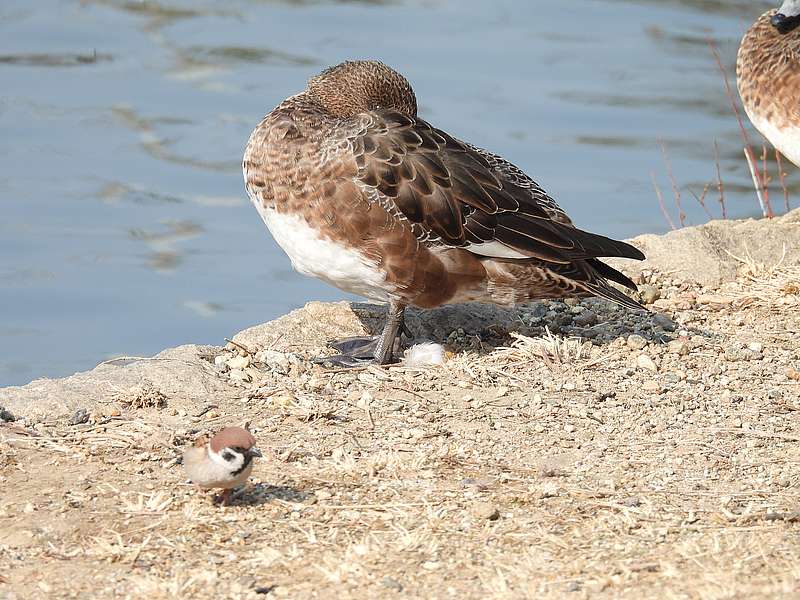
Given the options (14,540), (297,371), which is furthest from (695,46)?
(14,540)

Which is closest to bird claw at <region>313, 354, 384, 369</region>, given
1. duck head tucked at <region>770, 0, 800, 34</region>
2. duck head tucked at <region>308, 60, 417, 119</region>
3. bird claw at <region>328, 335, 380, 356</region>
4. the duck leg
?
the duck leg

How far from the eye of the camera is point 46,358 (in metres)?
7.70

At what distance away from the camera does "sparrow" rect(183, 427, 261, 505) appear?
13.3ft

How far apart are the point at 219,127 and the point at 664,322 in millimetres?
5407

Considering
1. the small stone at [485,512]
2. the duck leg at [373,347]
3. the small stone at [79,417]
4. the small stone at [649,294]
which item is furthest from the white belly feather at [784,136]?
the small stone at [79,417]

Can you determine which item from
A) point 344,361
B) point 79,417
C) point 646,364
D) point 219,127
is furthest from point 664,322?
point 219,127

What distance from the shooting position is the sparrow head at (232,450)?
4051 millimetres

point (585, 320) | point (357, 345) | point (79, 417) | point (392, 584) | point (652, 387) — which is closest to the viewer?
point (392, 584)

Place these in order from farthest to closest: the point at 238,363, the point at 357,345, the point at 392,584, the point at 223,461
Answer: the point at 357,345 → the point at 238,363 → the point at 223,461 → the point at 392,584

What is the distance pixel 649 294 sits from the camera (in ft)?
22.0

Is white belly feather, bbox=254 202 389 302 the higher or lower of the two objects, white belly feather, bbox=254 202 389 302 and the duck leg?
the higher

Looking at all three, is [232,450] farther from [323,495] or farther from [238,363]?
[238,363]

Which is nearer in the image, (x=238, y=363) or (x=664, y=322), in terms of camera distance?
(x=238, y=363)

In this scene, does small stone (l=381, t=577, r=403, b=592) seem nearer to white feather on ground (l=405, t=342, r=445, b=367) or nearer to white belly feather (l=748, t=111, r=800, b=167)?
white feather on ground (l=405, t=342, r=445, b=367)
